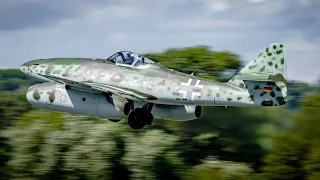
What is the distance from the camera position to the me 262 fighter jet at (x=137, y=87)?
31.7 meters

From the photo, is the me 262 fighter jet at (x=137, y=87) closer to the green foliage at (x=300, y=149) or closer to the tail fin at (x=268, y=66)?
the tail fin at (x=268, y=66)

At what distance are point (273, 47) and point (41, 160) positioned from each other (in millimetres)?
24863

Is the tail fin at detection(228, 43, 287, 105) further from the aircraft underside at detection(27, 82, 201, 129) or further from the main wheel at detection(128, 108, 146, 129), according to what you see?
the main wheel at detection(128, 108, 146, 129)

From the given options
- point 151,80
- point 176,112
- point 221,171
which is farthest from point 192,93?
point 221,171

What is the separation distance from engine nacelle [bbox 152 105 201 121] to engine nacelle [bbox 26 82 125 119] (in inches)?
61.9

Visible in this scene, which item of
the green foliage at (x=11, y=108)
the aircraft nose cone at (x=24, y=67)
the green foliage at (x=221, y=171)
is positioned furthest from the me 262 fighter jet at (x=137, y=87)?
the green foliage at (x=11, y=108)

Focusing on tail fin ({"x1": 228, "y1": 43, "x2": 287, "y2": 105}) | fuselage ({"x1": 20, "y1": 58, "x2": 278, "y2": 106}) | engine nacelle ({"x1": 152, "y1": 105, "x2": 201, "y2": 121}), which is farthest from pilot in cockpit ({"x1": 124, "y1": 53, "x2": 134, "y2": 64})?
tail fin ({"x1": 228, "y1": 43, "x2": 287, "y2": 105})

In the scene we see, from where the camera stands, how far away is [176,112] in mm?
34844

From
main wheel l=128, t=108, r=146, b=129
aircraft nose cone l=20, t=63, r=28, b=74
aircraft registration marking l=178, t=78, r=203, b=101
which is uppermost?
aircraft nose cone l=20, t=63, r=28, b=74

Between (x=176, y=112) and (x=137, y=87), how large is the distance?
2089 millimetres

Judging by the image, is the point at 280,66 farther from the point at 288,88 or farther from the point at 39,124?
the point at 39,124

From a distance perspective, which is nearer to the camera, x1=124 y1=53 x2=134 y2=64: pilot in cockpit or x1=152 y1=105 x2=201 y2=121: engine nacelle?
x1=152 y1=105 x2=201 y2=121: engine nacelle

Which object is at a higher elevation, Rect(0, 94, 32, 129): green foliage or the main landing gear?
the main landing gear

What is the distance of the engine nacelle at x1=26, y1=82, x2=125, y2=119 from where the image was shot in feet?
113
